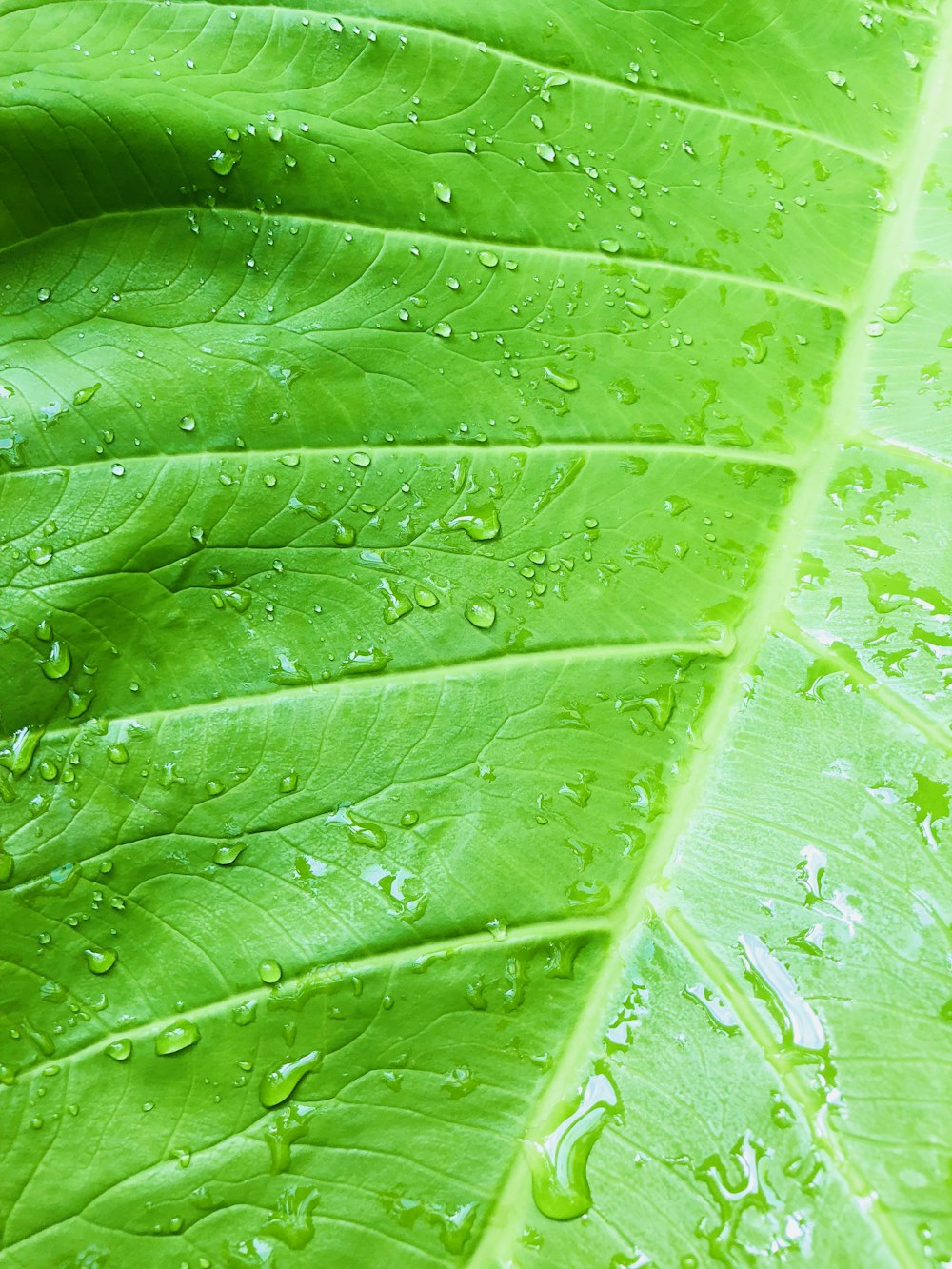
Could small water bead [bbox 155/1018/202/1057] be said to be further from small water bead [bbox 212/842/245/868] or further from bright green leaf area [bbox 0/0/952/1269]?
small water bead [bbox 212/842/245/868]

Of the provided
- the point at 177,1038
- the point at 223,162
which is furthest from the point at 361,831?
the point at 223,162

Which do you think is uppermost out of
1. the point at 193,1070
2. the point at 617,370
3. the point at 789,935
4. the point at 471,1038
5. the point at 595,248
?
the point at 595,248

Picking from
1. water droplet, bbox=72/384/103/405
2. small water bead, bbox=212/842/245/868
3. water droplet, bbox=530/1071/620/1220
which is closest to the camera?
water droplet, bbox=530/1071/620/1220

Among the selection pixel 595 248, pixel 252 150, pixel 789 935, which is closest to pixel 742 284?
pixel 595 248

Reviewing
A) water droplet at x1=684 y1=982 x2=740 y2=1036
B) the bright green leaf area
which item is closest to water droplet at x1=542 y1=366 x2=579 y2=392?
the bright green leaf area

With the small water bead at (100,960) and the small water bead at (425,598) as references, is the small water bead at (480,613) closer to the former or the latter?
the small water bead at (425,598)

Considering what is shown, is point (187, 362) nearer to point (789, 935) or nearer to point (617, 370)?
point (617, 370)

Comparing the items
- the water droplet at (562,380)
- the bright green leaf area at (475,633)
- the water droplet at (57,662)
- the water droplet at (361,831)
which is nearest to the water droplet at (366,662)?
the bright green leaf area at (475,633)
